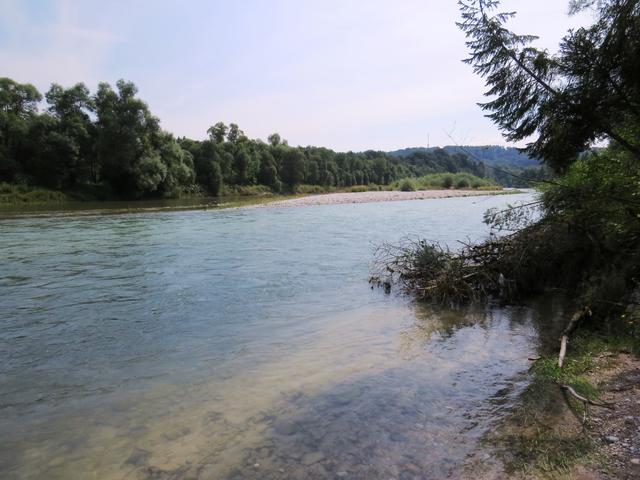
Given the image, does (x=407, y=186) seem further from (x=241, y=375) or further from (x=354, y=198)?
(x=241, y=375)

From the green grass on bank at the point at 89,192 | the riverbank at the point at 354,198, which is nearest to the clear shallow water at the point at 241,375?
the riverbank at the point at 354,198

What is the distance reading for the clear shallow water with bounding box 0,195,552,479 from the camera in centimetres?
479

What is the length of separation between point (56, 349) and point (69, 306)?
309 cm

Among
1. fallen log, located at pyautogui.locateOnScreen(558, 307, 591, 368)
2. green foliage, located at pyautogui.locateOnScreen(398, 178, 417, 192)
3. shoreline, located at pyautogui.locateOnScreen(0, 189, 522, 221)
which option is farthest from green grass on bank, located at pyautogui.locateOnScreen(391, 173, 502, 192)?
fallen log, located at pyautogui.locateOnScreen(558, 307, 591, 368)

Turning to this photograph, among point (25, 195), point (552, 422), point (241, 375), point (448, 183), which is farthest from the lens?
point (448, 183)

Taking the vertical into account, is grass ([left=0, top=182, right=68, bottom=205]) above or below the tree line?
below

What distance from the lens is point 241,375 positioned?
7023 millimetres

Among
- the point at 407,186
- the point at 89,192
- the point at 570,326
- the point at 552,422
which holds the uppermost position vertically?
the point at 407,186

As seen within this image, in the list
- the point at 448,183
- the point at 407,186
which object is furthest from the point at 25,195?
the point at 448,183

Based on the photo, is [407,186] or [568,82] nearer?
[568,82]

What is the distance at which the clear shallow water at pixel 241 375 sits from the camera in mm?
4789

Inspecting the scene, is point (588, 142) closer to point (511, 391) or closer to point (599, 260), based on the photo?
point (599, 260)

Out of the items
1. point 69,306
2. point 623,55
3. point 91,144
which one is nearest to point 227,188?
point 91,144

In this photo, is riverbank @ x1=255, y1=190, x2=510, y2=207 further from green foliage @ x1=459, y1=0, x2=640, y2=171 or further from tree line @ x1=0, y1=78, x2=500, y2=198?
green foliage @ x1=459, y1=0, x2=640, y2=171
